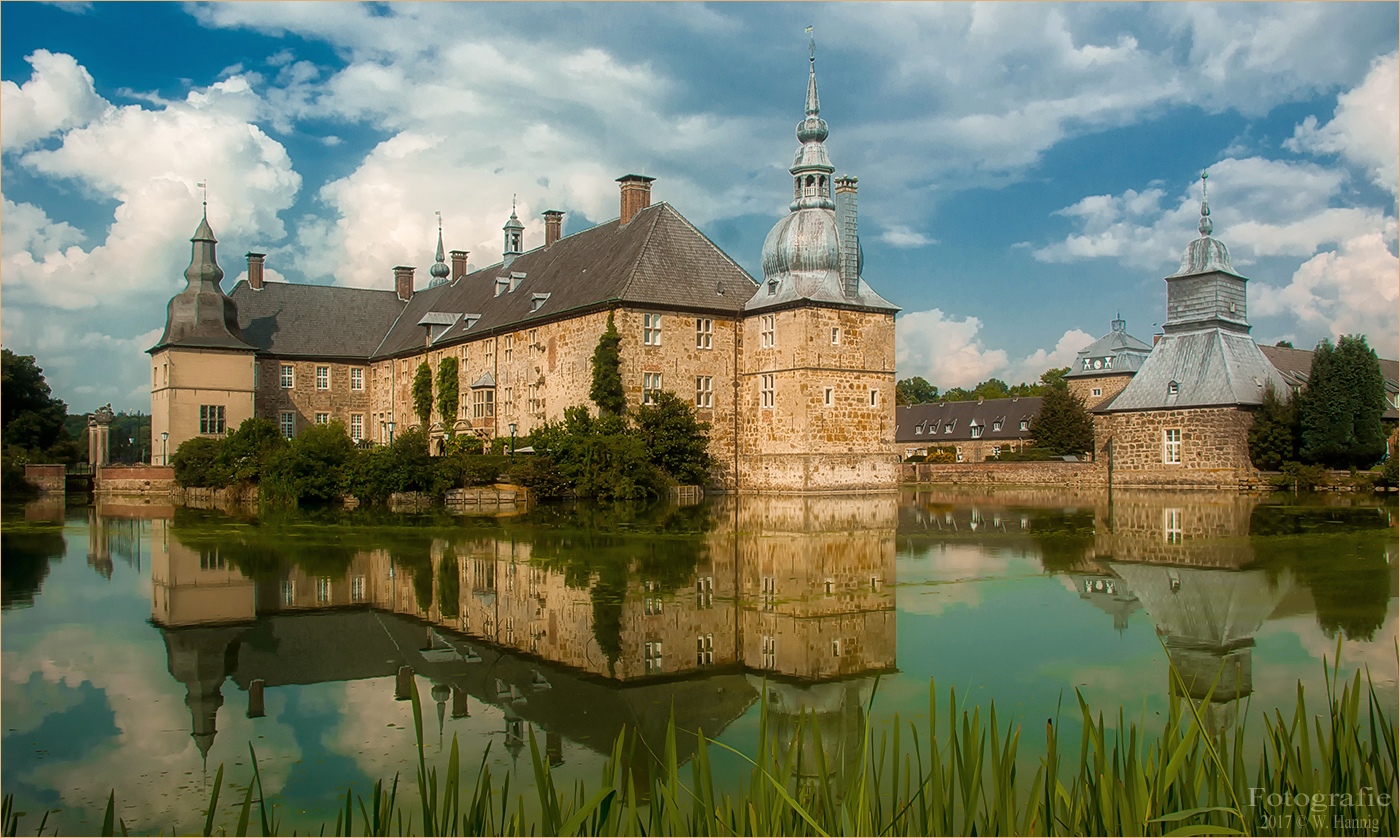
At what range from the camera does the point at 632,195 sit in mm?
38531

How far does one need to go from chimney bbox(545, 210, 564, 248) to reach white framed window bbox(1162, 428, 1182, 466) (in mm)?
24684

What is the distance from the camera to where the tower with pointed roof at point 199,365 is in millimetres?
41812

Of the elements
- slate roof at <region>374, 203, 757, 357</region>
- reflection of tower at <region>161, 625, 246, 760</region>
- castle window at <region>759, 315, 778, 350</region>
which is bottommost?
reflection of tower at <region>161, 625, 246, 760</region>

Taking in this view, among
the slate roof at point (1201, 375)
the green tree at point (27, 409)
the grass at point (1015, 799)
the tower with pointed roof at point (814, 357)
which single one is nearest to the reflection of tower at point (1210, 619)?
the grass at point (1015, 799)

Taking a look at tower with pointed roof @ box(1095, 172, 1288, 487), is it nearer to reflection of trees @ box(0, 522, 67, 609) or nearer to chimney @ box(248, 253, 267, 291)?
reflection of trees @ box(0, 522, 67, 609)

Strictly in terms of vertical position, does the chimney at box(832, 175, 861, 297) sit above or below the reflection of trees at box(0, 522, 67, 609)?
above

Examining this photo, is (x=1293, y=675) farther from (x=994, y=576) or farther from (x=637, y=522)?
(x=637, y=522)

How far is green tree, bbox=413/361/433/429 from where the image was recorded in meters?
44.8

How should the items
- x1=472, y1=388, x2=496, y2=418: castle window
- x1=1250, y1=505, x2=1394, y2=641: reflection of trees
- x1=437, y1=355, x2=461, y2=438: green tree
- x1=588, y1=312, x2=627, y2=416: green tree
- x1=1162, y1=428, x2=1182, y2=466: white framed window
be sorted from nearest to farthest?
x1=1250, y1=505, x2=1394, y2=641: reflection of trees → x1=588, y1=312, x2=627, y2=416: green tree → x1=1162, y1=428, x2=1182, y2=466: white framed window → x1=472, y1=388, x2=496, y2=418: castle window → x1=437, y1=355, x2=461, y2=438: green tree

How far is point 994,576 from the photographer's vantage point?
12.8 metres

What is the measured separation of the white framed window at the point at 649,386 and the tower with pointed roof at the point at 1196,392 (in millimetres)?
17295

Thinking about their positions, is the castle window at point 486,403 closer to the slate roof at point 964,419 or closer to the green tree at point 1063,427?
the green tree at point 1063,427

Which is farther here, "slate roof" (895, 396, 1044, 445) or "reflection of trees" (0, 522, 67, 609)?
"slate roof" (895, 396, 1044, 445)

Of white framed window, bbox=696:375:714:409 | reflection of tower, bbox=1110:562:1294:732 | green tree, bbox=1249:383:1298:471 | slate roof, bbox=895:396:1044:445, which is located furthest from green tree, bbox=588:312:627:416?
slate roof, bbox=895:396:1044:445
